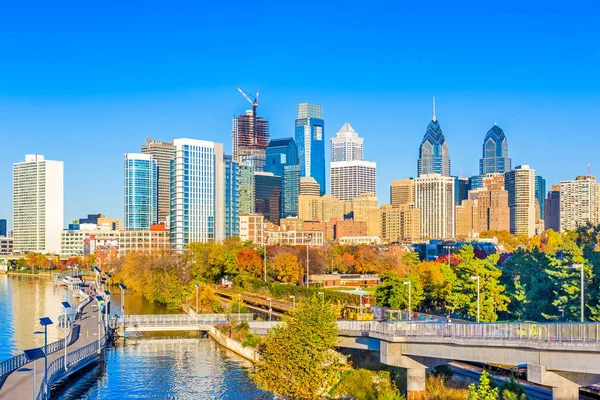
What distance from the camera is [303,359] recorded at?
4722cm

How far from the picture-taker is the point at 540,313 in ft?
202

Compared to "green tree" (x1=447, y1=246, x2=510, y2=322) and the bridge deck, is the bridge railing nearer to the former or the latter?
"green tree" (x1=447, y1=246, x2=510, y2=322)

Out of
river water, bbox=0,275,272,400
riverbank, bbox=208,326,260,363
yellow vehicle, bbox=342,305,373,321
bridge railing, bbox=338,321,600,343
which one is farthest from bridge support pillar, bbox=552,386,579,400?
yellow vehicle, bbox=342,305,373,321

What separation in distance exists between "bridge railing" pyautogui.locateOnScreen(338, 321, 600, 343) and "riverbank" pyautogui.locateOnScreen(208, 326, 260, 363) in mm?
16658

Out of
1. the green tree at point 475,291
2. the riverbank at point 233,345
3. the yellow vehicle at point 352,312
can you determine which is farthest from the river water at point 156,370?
the green tree at point 475,291

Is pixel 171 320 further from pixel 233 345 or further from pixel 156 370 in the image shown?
pixel 156 370

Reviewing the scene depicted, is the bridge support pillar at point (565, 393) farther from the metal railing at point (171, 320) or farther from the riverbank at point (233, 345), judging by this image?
the metal railing at point (171, 320)

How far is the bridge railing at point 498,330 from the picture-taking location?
37188 millimetres

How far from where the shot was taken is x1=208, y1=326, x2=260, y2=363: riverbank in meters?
66.2

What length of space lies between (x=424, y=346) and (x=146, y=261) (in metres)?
104

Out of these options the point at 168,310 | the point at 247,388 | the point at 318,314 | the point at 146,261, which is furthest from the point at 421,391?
the point at 146,261

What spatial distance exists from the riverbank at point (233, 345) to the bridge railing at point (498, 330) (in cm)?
1666

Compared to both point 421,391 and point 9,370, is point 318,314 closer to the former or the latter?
point 421,391

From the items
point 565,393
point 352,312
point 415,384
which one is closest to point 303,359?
point 415,384
